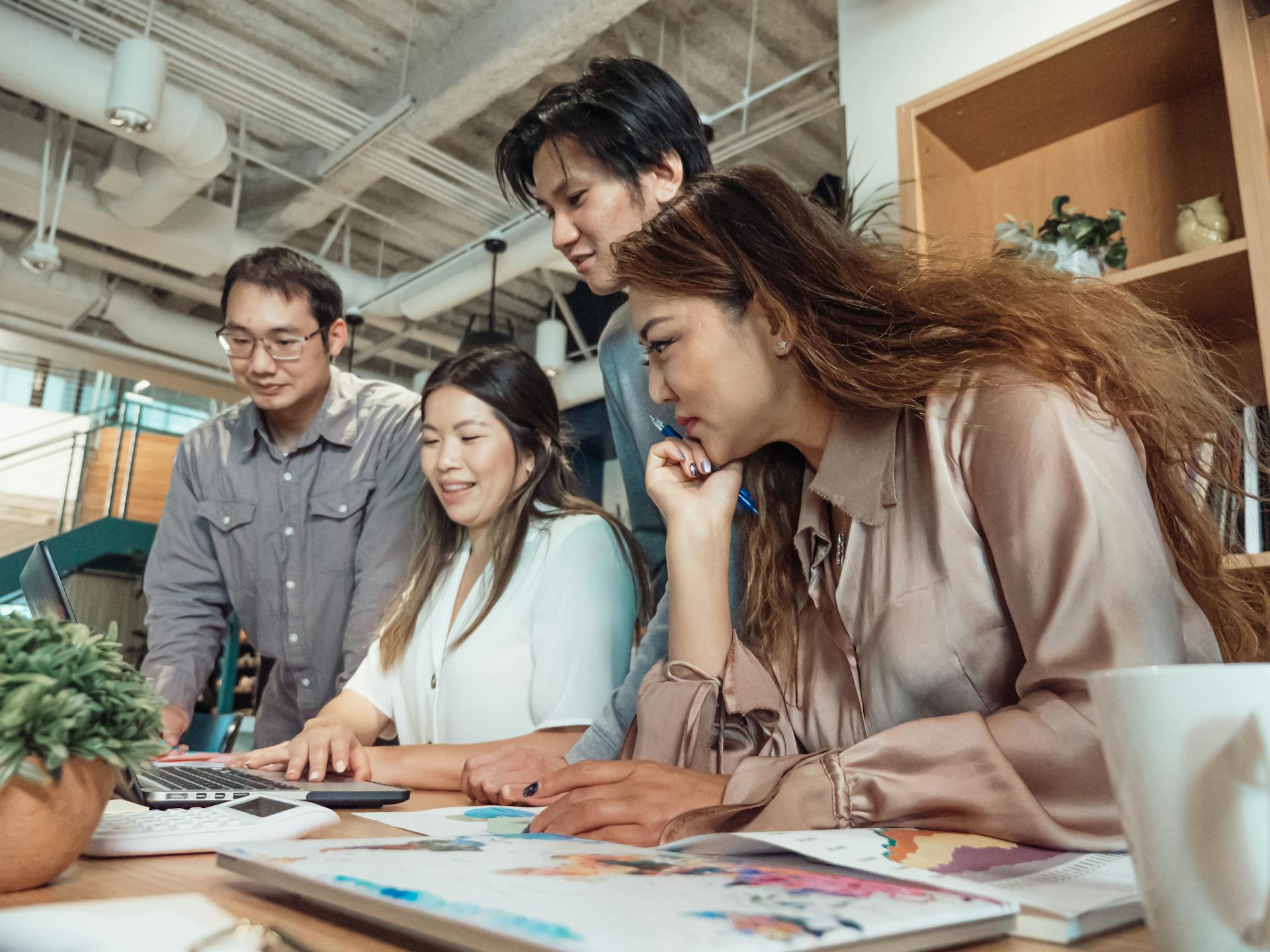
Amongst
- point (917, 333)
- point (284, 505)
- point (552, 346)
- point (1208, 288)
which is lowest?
point (917, 333)

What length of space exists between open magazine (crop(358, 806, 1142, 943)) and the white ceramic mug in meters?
0.07

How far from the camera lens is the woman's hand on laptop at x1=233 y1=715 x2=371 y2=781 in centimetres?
118

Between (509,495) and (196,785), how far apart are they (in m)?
1.13

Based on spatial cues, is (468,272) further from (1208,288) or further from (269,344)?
(1208,288)

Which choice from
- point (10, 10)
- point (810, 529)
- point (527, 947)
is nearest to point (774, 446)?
point (810, 529)

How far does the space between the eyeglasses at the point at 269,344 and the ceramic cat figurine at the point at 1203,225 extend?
6.68ft

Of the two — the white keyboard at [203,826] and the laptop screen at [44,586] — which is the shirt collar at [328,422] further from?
the white keyboard at [203,826]

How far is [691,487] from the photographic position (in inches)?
50.3

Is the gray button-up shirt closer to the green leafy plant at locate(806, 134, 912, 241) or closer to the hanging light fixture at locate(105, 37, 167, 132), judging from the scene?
the green leafy plant at locate(806, 134, 912, 241)

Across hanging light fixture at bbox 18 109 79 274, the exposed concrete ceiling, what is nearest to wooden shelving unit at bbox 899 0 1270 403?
the exposed concrete ceiling

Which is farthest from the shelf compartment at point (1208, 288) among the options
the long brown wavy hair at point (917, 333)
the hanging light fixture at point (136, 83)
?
the hanging light fixture at point (136, 83)

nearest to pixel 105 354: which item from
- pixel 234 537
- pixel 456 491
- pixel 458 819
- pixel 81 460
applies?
pixel 81 460

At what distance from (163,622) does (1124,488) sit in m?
2.27

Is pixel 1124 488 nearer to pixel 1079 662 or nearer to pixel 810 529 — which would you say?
pixel 1079 662
